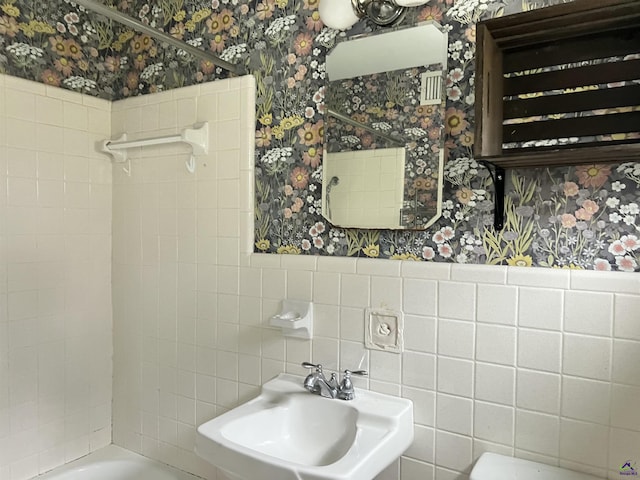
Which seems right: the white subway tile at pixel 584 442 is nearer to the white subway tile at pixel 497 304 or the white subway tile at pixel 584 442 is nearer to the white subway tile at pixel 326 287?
the white subway tile at pixel 497 304

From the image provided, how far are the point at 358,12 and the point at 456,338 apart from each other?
1065 mm

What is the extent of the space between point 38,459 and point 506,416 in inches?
71.1

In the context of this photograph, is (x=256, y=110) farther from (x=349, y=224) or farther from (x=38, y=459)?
(x=38, y=459)

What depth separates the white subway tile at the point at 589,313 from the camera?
47.8 inches

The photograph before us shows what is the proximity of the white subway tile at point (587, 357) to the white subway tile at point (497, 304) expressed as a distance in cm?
15

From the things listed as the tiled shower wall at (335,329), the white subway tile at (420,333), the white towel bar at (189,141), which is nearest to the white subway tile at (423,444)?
the tiled shower wall at (335,329)

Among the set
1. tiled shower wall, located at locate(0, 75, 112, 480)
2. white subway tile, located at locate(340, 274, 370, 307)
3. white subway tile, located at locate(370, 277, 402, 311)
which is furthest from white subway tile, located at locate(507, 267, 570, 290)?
tiled shower wall, located at locate(0, 75, 112, 480)

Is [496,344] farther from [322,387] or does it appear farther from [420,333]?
[322,387]

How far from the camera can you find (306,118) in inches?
66.1

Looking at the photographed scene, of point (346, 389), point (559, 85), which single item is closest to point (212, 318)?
point (346, 389)

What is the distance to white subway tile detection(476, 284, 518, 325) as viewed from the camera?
4.35 ft

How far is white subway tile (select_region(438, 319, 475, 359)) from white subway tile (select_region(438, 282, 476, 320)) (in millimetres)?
23

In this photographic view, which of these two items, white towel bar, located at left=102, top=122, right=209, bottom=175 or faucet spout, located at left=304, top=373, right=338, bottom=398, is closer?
faucet spout, located at left=304, top=373, right=338, bottom=398

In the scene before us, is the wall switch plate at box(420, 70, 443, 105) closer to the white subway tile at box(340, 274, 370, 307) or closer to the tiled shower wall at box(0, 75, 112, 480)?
the white subway tile at box(340, 274, 370, 307)
